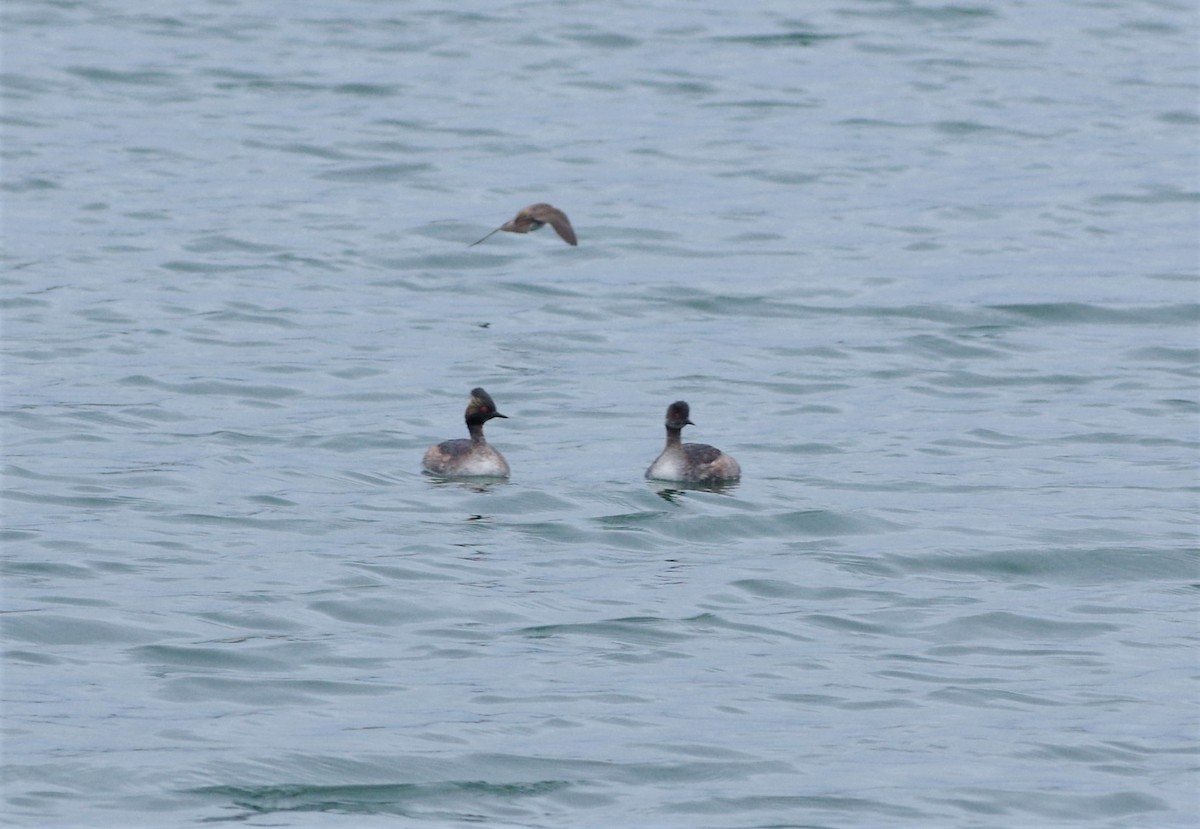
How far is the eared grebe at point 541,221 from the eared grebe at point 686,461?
4415 mm

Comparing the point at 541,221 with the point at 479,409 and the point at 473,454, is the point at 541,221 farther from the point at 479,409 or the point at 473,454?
the point at 473,454

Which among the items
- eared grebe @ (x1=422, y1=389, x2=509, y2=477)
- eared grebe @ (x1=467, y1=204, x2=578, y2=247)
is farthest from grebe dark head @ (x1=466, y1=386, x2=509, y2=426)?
eared grebe @ (x1=467, y1=204, x2=578, y2=247)

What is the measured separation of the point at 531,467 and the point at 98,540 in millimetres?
3335

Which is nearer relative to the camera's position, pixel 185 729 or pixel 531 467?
pixel 185 729

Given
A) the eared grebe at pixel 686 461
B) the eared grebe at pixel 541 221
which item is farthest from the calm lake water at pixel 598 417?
the eared grebe at pixel 541 221

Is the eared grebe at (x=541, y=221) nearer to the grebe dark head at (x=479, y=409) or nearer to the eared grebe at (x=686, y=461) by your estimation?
the grebe dark head at (x=479, y=409)

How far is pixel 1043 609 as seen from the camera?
11.7 meters

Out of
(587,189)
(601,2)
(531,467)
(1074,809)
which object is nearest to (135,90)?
(587,189)

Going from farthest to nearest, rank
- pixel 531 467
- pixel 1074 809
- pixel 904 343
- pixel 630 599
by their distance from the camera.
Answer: pixel 904 343 → pixel 531 467 → pixel 630 599 → pixel 1074 809

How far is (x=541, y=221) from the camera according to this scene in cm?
1889

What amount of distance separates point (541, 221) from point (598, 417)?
3.19 m

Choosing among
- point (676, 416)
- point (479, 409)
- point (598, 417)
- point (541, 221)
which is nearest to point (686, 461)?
point (676, 416)

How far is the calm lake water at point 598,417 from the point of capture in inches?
374

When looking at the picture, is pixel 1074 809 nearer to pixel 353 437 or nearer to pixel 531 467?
pixel 531 467
